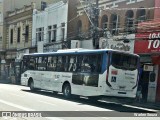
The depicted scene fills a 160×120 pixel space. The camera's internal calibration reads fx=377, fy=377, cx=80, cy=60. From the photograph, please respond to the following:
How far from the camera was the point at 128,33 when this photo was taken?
91.9 ft

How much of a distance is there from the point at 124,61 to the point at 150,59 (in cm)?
611

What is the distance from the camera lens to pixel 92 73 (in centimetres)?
2017

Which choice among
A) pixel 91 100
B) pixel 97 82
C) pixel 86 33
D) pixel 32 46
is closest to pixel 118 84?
pixel 97 82

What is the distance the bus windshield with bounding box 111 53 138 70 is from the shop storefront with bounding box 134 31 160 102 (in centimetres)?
436

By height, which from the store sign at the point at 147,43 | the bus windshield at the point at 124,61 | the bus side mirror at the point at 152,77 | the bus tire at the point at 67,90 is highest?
the store sign at the point at 147,43

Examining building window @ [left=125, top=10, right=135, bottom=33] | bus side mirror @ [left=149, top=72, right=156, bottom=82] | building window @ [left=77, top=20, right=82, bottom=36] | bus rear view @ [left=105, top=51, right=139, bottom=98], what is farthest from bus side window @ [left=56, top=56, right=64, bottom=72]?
building window @ [left=77, top=20, right=82, bottom=36]

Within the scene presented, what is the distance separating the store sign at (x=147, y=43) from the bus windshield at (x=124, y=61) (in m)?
4.12

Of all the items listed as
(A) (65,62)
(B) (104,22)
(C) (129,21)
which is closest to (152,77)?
(C) (129,21)

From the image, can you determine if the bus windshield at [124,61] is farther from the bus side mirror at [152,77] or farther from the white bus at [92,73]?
the bus side mirror at [152,77]

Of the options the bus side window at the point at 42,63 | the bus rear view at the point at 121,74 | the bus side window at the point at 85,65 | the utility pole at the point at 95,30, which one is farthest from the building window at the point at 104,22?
the bus rear view at the point at 121,74

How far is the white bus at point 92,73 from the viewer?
19359 mm

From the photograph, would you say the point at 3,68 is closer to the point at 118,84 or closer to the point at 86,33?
the point at 86,33

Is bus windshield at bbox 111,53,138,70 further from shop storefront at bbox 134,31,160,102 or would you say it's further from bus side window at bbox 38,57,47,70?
bus side window at bbox 38,57,47,70

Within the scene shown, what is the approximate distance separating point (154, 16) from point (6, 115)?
15.5 metres
